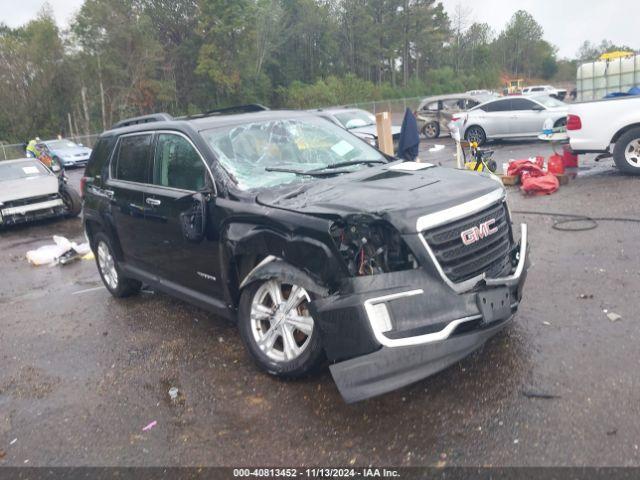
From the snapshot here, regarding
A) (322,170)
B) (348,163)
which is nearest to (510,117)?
(348,163)

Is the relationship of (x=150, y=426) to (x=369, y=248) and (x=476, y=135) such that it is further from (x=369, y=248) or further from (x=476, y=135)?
(x=476, y=135)

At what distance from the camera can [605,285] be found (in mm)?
5238

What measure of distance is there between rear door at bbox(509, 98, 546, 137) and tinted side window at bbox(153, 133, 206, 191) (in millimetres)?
14801

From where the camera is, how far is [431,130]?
22.8 meters

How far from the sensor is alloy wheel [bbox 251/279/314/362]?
3846 mm

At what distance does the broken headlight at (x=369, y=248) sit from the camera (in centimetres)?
346

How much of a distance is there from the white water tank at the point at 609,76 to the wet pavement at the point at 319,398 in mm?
17969

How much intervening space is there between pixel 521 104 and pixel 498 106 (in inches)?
27.3

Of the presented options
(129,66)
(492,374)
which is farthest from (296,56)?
(492,374)

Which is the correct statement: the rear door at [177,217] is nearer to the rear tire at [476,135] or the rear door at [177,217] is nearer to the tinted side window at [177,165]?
the tinted side window at [177,165]

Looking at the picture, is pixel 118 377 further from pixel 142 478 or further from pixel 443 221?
pixel 443 221

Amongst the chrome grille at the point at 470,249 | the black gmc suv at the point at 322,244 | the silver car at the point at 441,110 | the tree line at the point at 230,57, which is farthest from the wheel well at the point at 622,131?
the tree line at the point at 230,57

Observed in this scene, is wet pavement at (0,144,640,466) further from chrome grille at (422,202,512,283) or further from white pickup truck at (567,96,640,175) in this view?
white pickup truck at (567,96,640,175)

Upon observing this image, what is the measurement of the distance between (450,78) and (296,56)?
60.5 feet
